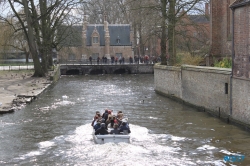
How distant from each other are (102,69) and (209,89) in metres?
41.2

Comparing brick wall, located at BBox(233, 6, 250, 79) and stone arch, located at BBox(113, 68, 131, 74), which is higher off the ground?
brick wall, located at BBox(233, 6, 250, 79)

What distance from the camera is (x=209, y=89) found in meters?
20.6

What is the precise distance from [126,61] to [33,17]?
29.4 metres

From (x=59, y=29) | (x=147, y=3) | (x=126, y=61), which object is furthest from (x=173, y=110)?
(x=126, y=61)

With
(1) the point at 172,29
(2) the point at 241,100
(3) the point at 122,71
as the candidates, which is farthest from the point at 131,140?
(3) the point at 122,71

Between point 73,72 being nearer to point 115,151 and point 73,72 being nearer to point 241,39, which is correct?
point 241,39

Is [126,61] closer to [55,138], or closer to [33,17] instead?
[33,17]

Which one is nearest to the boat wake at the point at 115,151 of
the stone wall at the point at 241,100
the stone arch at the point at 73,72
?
the stone wall at the point at 241,100

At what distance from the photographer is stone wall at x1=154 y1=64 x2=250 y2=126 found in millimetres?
16859

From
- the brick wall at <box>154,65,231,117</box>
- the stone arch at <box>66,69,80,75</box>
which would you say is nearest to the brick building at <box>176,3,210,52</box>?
the brick wall at <box>154,65,231,117</box>

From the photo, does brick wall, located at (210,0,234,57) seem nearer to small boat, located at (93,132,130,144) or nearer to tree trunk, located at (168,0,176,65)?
tree trunk, located at (168,0,176,65)

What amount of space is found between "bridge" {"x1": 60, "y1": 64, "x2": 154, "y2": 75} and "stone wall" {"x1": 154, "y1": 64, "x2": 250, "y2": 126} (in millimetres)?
30203

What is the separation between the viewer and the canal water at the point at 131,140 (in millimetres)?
12352

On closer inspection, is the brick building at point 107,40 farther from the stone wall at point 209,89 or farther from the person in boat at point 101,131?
the person in boat at point 101,131
